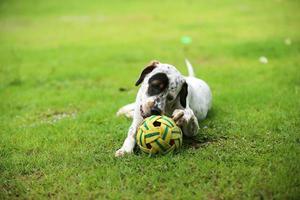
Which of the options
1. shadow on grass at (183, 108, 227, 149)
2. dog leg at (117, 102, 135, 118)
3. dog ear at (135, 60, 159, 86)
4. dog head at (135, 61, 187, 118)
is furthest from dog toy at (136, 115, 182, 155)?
dog leg at (117, 102, 135, 118)

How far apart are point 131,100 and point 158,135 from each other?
3328 mm

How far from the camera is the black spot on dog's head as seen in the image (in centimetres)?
575

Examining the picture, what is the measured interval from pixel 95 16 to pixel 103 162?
17.7 meters

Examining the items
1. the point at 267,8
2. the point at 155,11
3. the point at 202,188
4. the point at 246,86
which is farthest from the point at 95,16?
the point at 202,188

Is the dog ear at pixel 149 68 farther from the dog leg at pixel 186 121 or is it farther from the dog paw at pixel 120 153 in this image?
the dog paw at pixel 120 153

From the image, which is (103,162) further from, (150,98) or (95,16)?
(95,16)

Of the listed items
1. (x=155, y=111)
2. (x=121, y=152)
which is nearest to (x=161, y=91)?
(x=155, y=111)

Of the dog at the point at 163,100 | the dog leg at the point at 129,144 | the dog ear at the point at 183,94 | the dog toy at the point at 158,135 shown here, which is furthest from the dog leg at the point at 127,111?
the dog toy at the point at 158,135

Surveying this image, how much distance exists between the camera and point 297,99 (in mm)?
8086

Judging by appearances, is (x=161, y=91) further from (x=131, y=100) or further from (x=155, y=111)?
(x=131, y=100)

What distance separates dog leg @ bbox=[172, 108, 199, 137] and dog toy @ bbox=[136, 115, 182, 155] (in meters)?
0.21

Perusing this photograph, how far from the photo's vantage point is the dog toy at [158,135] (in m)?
5.43

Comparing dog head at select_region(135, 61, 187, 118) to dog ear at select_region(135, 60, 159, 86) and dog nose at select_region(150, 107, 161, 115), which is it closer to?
dog nose at select_region(150, 107, 161, 115)

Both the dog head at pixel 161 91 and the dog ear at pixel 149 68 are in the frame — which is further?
the dog ear at pixel 149 68
